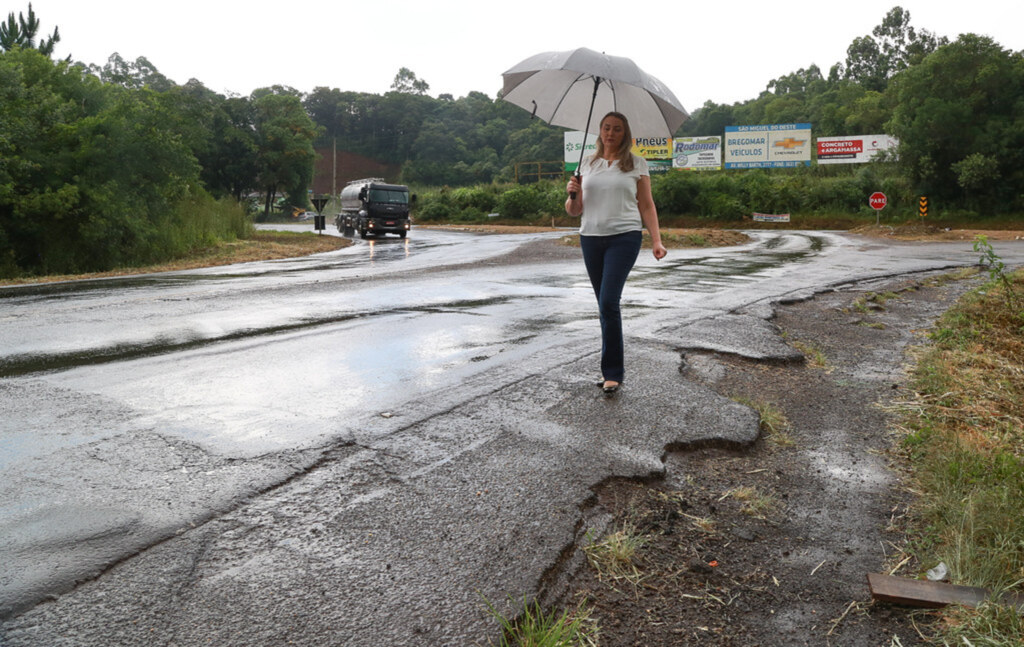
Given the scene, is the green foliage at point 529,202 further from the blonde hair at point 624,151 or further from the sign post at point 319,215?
the blonde hair at point 624,151

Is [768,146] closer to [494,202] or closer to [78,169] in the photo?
[494,202]

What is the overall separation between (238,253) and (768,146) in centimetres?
3799

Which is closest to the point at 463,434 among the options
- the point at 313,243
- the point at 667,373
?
the point at 667,373

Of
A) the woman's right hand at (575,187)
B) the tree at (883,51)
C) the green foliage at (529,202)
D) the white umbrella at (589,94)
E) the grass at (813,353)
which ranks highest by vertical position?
the tree at (883,51)

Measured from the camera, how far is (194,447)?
13.0 feet

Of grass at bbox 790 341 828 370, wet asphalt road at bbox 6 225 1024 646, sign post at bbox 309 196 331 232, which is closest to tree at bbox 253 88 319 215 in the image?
sign post at bbox 309 196 331 232

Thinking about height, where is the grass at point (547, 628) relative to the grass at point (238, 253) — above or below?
below

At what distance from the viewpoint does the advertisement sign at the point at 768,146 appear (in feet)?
157

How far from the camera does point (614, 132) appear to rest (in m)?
5.14

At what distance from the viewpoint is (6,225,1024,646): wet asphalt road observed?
2480 mm

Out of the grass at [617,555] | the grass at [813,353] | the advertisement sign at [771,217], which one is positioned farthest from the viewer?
the advertisement sign at [771,217]

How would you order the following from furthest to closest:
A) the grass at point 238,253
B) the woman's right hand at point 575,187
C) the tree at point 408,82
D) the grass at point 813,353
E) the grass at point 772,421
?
the tree at point 408,82 < the grass at point 238,253 < the grass at point 813,353 < the woman's right hand at point 575,187 < the grass at point 772,421

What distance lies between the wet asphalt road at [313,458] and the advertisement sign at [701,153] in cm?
4364

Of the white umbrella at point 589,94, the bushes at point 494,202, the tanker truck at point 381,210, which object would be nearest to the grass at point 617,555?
the white umbrella at point 589,94
